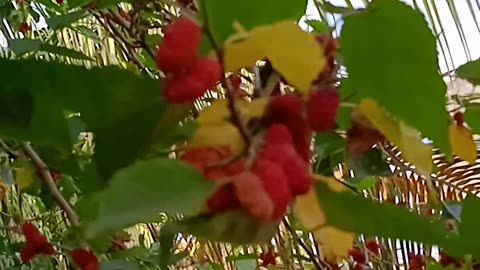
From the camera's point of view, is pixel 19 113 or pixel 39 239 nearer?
pixel 19 113

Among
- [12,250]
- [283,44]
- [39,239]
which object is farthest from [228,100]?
[12,250]

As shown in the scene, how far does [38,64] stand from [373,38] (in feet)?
0.37

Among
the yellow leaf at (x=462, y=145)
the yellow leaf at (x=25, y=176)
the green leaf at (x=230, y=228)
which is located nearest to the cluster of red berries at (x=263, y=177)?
the green leaf at (x=230, y=228)

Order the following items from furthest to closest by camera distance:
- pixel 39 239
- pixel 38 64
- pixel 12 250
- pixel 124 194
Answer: pixel 12 250
pixel 39 239
pixel 38 64
pixel 124 194

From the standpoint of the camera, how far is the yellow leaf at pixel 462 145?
0.31 metres

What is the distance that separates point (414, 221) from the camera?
228 mm

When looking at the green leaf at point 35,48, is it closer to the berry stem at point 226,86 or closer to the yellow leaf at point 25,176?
the yellow leaf at point 25,176

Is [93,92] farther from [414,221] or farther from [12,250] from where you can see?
[12,250]

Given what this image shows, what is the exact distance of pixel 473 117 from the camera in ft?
1.29

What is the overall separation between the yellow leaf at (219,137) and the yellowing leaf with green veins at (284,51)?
18 millimetres

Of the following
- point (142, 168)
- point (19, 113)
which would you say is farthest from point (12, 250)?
point (142, 168)

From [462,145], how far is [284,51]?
0.12m

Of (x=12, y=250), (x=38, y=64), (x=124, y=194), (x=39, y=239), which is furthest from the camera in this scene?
(x=12, y=250)

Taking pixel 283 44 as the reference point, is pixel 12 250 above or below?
below
